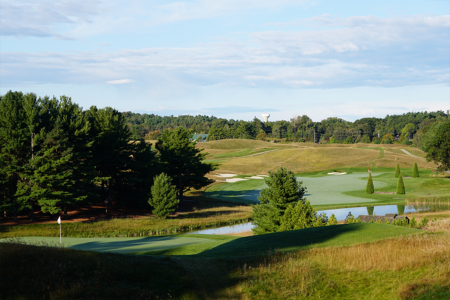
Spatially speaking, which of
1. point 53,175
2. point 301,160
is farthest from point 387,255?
point 301,160

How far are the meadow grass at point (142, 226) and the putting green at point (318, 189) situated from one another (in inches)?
471

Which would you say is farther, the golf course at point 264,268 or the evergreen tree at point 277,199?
the evergreen tree at point 277,199

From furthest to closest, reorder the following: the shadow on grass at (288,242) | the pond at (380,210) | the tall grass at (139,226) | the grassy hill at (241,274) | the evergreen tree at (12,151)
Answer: the pond at (380,210), the evergreen tree at (12,151), the tall grass at (139,226), the shadow on grass at (288,242), the grassy hill at (241,274)

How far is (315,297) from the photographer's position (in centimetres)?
1090

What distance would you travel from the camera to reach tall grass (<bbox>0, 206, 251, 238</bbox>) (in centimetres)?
2902

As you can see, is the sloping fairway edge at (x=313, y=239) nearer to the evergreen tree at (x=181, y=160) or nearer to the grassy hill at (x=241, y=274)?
the grassy hill at (x=241, y=274)

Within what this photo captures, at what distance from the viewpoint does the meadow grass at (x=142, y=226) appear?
1144 inches

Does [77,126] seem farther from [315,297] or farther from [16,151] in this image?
[315,297]

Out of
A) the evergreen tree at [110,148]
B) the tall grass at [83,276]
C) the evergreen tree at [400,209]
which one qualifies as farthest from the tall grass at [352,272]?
the evergreen tree at [110,148]

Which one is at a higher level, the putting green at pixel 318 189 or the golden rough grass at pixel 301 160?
the golden rough grass at pixel 301 160

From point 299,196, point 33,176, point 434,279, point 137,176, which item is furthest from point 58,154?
point 434,279

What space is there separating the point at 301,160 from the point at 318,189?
30.3 meters

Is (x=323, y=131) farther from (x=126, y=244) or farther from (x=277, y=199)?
(x=126, y=244)

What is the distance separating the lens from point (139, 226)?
34.1 metres
